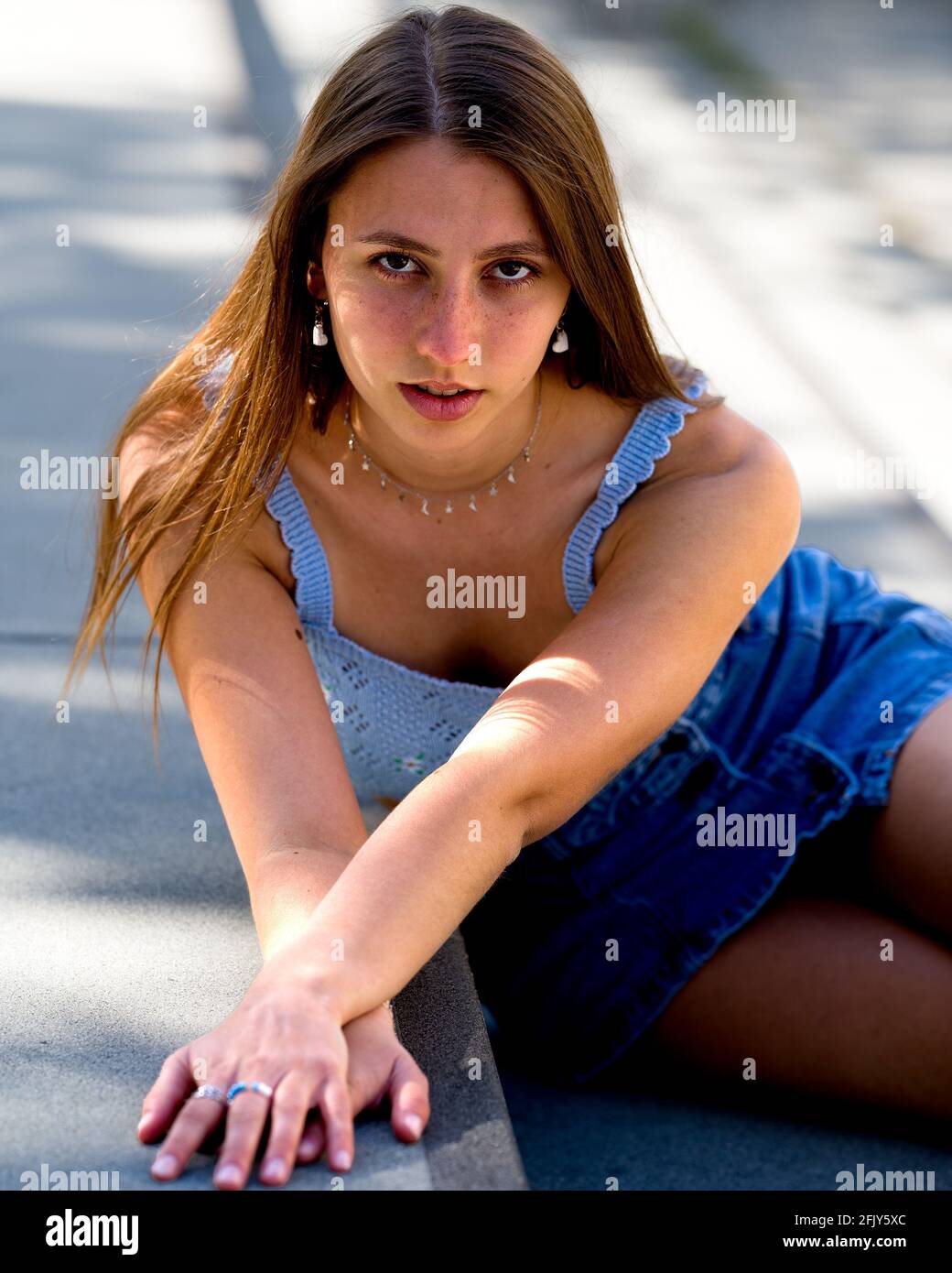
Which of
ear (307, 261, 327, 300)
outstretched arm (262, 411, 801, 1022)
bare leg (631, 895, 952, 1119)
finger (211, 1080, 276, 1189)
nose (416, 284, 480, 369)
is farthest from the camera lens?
bare leg (631, 895, 952, 1119)

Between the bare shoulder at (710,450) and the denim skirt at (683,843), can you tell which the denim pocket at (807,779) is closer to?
the denim skirt at (683,843)

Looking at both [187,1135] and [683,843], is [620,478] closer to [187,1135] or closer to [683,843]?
[683,843]

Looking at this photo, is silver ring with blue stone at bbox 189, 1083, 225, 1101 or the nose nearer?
silver ring with blue stone at bbox 189, 1083, 225, 1101

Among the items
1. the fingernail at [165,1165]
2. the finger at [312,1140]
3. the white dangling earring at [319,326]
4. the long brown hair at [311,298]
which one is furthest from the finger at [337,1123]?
the white dangling earring at [319,326]

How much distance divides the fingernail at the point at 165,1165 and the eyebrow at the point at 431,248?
84 centimetres

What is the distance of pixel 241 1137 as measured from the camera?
132 centimetres

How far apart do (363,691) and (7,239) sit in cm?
273

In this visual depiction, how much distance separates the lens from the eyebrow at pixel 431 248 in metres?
1.62

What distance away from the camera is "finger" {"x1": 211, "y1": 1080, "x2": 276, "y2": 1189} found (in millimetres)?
1304

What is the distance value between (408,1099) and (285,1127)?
0.13 meters

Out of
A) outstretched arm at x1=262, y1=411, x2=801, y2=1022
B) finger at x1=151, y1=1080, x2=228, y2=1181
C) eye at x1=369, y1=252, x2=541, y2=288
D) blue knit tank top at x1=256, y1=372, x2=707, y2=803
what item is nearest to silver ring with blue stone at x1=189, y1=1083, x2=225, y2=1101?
finger at x1=151, y1=1080, x2=228, y2=1181

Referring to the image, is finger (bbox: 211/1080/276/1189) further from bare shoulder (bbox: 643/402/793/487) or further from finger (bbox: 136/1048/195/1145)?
bare shoulder (bbox: 643/402/793/487)

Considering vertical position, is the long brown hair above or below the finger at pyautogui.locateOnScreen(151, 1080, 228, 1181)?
above
